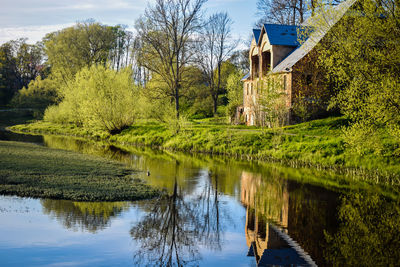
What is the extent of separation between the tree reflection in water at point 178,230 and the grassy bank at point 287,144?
9.27m

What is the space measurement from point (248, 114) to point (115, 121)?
13760mm

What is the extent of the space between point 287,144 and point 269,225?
Answer: 49.1 ft

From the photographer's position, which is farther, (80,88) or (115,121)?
(80,88)

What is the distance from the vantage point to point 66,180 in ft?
53.8

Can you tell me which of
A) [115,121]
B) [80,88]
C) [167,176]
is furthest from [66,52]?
[167,176]

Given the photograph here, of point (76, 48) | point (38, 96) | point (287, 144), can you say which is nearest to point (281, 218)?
point (287, 144)

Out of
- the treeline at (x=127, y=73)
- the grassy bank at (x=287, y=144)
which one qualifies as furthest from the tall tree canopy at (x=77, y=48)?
the grassy bank at (x=287, y=144)

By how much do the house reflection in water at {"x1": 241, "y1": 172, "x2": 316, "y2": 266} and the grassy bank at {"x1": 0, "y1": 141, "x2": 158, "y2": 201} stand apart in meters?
4.19

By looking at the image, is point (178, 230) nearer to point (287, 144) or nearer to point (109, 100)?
point (287, 144)

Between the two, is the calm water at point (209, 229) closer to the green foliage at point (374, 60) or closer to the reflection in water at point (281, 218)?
the reflection in water at point (281, 218)

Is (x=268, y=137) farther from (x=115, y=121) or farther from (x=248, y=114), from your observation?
(x=115, y=121)

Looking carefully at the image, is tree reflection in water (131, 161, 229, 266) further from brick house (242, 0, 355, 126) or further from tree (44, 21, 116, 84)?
tree (44, 21, 116, 84)

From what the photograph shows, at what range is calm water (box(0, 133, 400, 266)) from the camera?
10094 millimetres

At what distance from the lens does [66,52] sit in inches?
2404
